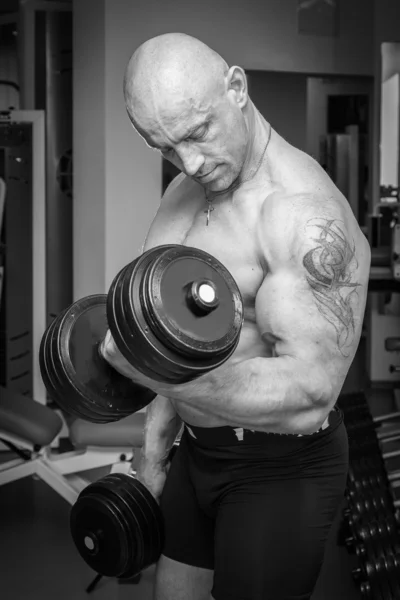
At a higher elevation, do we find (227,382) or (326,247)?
(326,247)

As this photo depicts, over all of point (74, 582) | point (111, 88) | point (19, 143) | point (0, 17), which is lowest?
point (74, 582)

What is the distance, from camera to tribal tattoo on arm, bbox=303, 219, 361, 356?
1120 millimetres

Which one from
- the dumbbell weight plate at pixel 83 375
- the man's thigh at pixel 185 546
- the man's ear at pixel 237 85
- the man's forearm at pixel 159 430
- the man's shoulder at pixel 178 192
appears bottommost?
the man's thigh at pixel 185 546

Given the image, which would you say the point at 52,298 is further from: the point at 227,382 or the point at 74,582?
the point at 227,382

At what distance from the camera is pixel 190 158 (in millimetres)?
1173

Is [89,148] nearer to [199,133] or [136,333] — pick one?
[199,133]

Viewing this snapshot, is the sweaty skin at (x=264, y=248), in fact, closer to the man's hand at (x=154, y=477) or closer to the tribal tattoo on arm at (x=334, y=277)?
the tribal tattoo on arm at (x=334, y=277)

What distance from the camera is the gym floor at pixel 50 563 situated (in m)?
2.49

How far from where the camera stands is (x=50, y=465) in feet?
9.59

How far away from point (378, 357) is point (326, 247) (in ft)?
13.9

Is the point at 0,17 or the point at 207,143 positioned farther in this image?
the point at 0,17

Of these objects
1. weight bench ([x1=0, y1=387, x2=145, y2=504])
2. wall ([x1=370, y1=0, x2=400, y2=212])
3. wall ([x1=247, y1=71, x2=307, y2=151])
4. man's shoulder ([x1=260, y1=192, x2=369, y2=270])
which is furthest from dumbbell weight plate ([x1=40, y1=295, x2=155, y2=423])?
wall ([x1=247, y1=71, x2=307, y2=151])

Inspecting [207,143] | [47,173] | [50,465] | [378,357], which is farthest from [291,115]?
[207,143]

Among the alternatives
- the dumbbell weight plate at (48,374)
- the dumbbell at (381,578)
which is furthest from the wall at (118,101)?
the dumbbell weight plate at (48,374)
